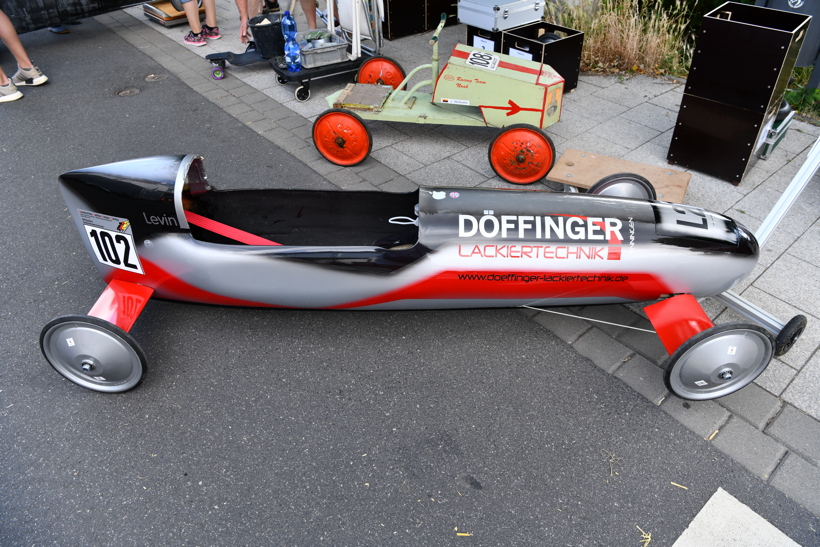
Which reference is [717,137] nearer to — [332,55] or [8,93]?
[332,55]

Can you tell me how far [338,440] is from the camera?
3055 mm

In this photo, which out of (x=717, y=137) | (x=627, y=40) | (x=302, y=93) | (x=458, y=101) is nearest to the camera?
(x=717, y=137)

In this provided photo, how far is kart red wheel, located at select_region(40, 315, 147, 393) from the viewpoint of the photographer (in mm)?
3057

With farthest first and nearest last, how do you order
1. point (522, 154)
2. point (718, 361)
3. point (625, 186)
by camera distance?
1. point (522, 154)
2. point (625, 186)
3. point (718, 361)

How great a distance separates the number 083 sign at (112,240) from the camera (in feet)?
11.0

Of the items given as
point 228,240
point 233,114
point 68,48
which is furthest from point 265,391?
point 68,48

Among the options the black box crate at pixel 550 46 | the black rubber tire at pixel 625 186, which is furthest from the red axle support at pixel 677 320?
the black box crate at pixel 550 46

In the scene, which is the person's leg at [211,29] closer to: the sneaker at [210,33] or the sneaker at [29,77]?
the sneaker at [210,33]

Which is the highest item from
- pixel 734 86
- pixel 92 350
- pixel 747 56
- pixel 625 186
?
pixel 747 56

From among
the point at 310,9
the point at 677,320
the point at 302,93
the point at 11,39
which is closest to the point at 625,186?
the point at 677,320

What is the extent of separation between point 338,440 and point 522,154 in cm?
288

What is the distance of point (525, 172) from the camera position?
16.1 ft

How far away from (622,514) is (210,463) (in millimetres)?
2047

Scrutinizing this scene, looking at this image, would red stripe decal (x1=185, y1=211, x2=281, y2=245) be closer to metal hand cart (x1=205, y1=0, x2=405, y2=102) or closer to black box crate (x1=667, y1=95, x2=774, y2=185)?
metal hand cart (x1=205, y1=0, x2=405, y2=102)
